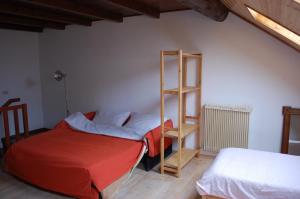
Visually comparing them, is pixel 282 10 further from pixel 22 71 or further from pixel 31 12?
pixel 22 71

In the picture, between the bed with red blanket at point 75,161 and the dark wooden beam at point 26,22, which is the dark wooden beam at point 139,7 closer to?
the bed with red blanket at point 75,161

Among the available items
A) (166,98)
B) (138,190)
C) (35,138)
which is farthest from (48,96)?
(138,190)

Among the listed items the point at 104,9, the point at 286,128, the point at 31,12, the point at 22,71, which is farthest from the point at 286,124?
the point at 22,71

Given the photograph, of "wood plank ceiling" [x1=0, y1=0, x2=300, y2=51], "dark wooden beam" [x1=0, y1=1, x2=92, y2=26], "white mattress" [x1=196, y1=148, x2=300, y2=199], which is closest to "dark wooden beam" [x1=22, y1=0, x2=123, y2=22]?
"wood plank ceiling" [x1=0, y1=0, x2=300, y2=51]

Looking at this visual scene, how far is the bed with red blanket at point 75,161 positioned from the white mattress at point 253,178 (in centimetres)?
103

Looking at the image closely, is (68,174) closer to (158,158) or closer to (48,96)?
(158,158)

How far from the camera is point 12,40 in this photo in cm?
466

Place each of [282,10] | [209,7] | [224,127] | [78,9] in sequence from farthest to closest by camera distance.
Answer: [224,127]
[78,9]
[209,7]
[282,10]

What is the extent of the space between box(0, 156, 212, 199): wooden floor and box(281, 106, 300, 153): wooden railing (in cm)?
118

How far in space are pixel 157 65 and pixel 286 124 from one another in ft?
6.84

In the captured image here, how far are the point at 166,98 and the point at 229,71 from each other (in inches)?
42.4

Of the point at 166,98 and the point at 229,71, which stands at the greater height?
the point at 229,71

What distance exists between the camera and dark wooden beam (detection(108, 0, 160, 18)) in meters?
2.93

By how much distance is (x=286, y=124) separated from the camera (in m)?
3.29
